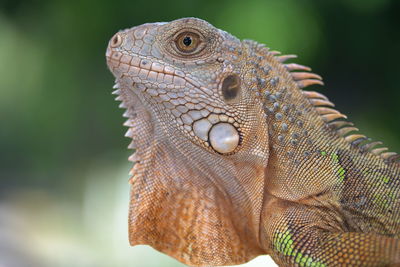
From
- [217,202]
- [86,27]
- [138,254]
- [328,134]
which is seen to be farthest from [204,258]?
[86,27]

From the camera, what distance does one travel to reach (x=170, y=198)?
7.36 feet

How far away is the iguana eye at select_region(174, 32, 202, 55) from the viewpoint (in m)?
2.12

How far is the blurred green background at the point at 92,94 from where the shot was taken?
7207 millimetres

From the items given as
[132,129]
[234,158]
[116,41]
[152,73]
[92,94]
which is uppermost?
[92,94]

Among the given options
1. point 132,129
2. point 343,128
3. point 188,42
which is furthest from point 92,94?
point 343,128

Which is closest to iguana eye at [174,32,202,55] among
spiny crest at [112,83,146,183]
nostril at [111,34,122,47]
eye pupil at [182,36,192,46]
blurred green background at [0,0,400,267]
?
eye pupil at [182,36,192,46]

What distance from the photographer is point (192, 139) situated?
2057 mm

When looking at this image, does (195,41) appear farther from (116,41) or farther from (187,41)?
(116,41)

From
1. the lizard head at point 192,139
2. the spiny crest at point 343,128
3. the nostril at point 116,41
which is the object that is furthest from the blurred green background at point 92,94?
the nostril at point 116,41

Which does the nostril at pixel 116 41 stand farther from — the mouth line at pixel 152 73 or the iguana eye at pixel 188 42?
the iguana eye at pixel 188 42

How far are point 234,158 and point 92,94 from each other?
9303 mm

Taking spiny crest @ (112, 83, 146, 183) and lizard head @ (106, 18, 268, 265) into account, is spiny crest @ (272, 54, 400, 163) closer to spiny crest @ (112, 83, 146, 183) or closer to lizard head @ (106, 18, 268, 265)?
lizard head @ (106, 18, 268, 265)

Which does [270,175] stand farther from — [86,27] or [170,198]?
[86,27]

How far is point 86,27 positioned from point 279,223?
9.65m
